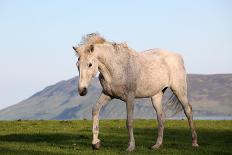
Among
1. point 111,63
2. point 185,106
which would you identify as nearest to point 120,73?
point 111,63

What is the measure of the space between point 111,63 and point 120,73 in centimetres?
46

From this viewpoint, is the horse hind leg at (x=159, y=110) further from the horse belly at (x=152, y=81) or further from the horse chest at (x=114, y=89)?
the horse chest at (x=114, y=89)

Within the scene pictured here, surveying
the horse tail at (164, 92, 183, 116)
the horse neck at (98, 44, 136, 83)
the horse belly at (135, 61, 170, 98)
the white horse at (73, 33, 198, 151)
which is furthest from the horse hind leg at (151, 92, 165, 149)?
the horse neck at (98, 44, 136, 83)

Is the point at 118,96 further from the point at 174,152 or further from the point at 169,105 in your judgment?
the point at 169,105

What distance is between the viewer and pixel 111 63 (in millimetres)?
17281

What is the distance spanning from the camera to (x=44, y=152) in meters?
16.7

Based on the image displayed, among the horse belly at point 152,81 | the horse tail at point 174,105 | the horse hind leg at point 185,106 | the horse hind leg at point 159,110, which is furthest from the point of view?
the horse tail at point 174,105

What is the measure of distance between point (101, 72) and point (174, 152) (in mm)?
3802

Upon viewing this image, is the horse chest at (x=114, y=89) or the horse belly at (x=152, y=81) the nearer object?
the horse chest at (x=114, y=89)

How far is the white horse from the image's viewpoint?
1648cm

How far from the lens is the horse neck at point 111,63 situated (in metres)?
17.1

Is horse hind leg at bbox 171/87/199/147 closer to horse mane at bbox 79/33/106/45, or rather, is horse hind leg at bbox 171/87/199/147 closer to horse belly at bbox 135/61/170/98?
horse belly at bbox 135/61/170/98

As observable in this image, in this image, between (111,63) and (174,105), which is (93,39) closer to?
(111,63)

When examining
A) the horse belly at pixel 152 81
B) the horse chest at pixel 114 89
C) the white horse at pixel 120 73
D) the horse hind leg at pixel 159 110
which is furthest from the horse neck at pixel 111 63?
the horse hind leg at pixel 159 110
